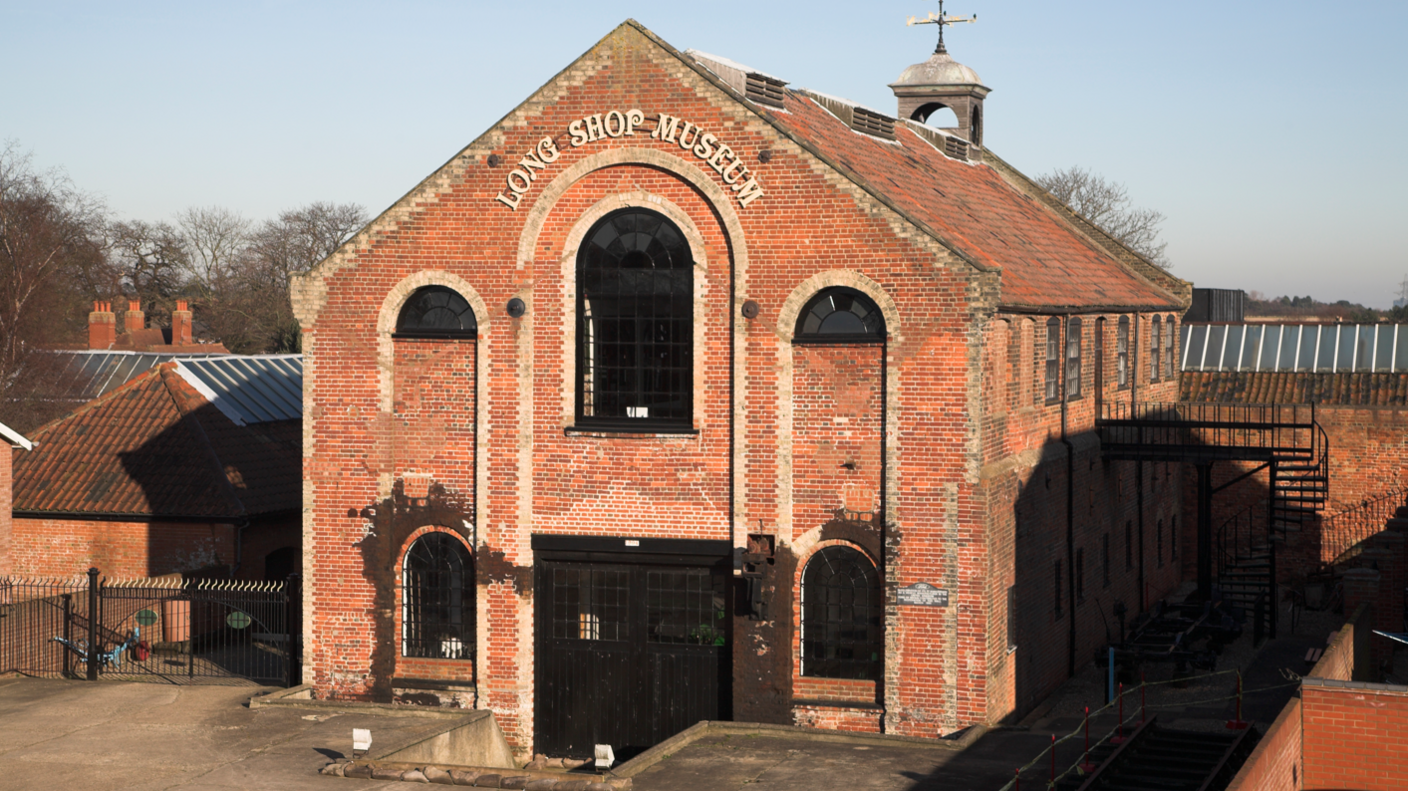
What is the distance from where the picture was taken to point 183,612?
28984 mm

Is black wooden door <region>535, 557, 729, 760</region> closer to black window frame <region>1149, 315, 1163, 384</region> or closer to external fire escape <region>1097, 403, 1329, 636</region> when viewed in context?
external fire escape <region>1097, 403, 1329, 636</region>

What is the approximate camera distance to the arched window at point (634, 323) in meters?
21.8

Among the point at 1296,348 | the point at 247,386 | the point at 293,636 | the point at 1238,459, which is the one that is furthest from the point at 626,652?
the point at 1296,348

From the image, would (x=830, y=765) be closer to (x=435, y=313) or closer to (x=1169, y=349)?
(x=435, y=313)

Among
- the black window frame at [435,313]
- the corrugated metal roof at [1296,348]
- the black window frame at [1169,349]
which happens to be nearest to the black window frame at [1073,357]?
the black window frame at [1169,349]

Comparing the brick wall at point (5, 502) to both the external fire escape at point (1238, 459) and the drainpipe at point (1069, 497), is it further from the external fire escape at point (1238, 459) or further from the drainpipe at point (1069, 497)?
the external fire escape at point (1238, 459)

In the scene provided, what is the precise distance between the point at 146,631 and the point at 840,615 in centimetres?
1516

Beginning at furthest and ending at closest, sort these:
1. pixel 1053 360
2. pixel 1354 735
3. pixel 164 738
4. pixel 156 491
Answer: pixel 156 491 < pixel 1053 360 < pixel 164 738 < pixel 1354 735

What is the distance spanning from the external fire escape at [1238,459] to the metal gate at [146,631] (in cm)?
1626

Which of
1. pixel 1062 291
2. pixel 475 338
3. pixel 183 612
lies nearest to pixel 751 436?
pixel 475 338

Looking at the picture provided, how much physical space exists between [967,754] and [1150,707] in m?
5.35

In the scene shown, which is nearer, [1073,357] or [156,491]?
[1073,357]

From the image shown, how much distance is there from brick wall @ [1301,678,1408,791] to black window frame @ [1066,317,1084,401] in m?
8.98

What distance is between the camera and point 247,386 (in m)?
36.0
